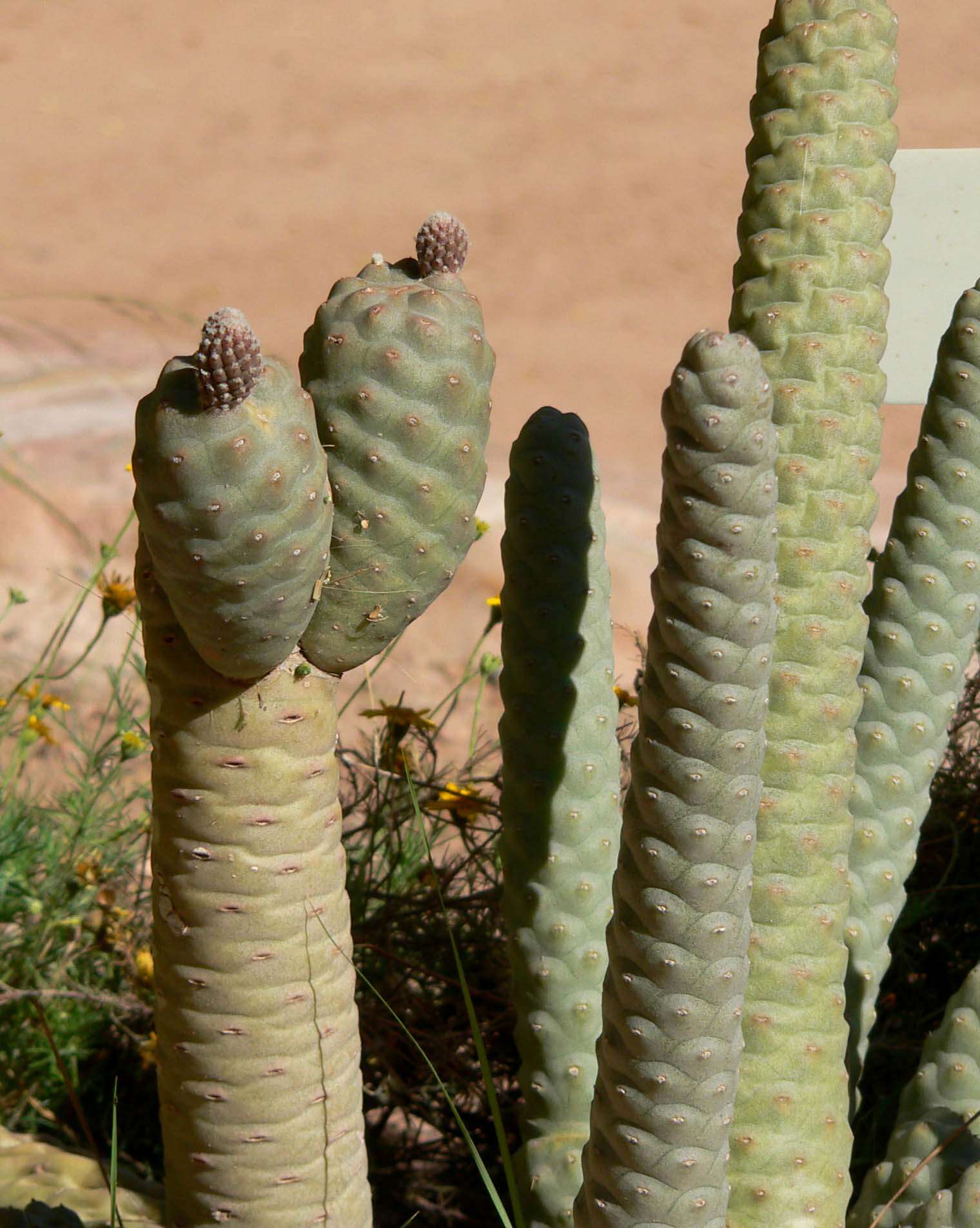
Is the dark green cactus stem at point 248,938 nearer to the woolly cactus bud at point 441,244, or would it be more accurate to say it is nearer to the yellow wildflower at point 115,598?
the woolly cactus bud at point 441,244

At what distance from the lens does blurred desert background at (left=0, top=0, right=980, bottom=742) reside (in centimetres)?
493

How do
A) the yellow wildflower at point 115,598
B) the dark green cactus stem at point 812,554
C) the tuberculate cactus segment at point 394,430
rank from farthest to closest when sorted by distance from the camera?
the yellow wildflower at point 115,598
the dark green cactus stem at point 812,554
the tuberculate cactus segment at point 394,430

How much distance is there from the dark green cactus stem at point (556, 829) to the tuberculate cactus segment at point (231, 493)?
356 millimetres

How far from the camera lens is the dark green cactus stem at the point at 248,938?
1.05 meters

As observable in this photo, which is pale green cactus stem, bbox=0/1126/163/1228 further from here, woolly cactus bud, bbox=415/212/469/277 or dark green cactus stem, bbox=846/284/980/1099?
woolly cactus bud, bbox=415/212/469/277

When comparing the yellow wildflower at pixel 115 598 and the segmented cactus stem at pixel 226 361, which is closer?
the segmented cactus stem at pixel 226 361

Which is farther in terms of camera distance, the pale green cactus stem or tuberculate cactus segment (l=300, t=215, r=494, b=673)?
the pale green cactus stem

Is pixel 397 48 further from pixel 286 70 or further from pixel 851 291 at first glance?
pixel 851 291

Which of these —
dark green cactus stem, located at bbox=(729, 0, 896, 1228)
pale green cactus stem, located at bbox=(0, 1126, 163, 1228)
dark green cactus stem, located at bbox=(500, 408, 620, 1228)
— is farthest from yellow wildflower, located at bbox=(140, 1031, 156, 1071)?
dark green cactus stem, located at bbox=(729, 0, 896, 1228)

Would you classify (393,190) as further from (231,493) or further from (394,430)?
(231,493)

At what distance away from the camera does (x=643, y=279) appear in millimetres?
6578

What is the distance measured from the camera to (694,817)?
0.94 m

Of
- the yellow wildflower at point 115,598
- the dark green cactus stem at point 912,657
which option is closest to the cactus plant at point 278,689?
the dark green cactus stem at point 912,657

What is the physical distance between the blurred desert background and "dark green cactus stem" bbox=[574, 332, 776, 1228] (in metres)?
3.21
